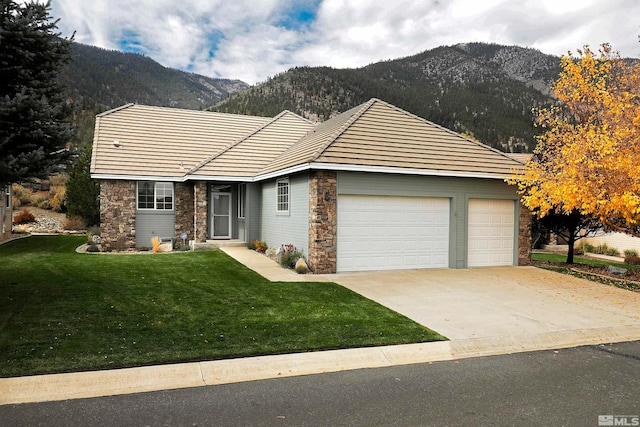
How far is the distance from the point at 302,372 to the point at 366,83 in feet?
234

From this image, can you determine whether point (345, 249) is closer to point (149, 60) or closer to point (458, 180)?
point (458, 180)

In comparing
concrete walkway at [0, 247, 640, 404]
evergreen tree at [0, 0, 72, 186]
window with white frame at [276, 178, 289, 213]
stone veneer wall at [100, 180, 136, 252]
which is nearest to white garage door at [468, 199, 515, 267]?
concrete walkway at [0, 247, 640, 404]

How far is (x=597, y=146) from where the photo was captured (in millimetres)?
10562

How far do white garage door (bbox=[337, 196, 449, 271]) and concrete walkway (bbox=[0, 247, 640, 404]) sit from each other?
0.54 metres

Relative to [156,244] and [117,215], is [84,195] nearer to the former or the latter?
[117,215]

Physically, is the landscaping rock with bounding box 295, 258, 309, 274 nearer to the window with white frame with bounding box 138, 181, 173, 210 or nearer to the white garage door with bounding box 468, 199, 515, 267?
the white garage door with bounding box 468, 199, 515, 267

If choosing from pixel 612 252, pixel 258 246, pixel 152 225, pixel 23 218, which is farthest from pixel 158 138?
pixel 612 252

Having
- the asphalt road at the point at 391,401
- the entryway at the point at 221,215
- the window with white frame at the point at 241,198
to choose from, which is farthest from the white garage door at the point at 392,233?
the entryway at the point at 221,215

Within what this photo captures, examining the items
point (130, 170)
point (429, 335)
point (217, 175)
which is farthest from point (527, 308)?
point (130, 170)

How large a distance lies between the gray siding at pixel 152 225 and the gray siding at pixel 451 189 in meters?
9.24

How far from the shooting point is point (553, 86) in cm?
1359

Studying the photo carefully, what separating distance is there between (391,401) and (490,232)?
10.9m

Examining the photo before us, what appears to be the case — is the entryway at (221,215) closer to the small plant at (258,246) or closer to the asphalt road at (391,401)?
the small plant at (258,246)

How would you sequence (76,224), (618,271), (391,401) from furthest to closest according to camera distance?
(76,224) < (618,271) < (391,401)
